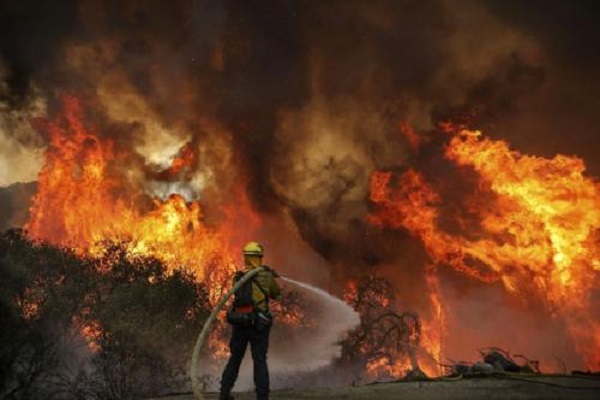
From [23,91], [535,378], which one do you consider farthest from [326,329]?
[23,91]

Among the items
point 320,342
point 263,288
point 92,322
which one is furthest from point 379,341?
point 263,288

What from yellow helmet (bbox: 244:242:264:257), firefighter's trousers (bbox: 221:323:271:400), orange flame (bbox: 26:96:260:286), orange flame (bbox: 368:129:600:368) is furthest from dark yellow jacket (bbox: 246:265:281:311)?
orange flame (bbox: 26:96:260:286)

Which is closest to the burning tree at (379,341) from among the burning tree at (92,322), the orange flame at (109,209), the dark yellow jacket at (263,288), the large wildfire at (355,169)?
the large wildfire at (355,169)

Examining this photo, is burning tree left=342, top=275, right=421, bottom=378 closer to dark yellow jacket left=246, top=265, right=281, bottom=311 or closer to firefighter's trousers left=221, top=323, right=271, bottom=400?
firefighter's trousers left=221, top=323, right=271, bottom=400

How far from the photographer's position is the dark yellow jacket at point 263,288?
8.14 meters

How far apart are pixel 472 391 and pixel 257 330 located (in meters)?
3.96

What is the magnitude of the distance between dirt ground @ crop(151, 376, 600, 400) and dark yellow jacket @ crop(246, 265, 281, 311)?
2.66 meters

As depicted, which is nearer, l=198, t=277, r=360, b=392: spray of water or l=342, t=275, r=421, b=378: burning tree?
l=342, t=275, r=421, b=378: burning tree

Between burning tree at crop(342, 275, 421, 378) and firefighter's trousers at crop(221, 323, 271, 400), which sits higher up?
burning tree at crop(342, 275, 421, 378)

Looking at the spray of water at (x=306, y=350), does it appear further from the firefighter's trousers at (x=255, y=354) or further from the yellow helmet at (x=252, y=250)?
the yellow helmet at (x=252, y=250)

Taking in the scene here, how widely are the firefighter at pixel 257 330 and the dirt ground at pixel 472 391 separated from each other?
5.96 feet

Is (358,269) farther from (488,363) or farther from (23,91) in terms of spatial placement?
(23,91)


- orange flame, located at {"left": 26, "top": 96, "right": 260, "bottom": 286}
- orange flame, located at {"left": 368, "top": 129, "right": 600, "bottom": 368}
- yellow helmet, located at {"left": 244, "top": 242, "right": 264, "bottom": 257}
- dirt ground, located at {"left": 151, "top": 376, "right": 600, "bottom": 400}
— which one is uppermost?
orange flame, located at {"left": 26, "top": 96, "right": 260, "bottom": 286}

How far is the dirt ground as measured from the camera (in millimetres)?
8297
